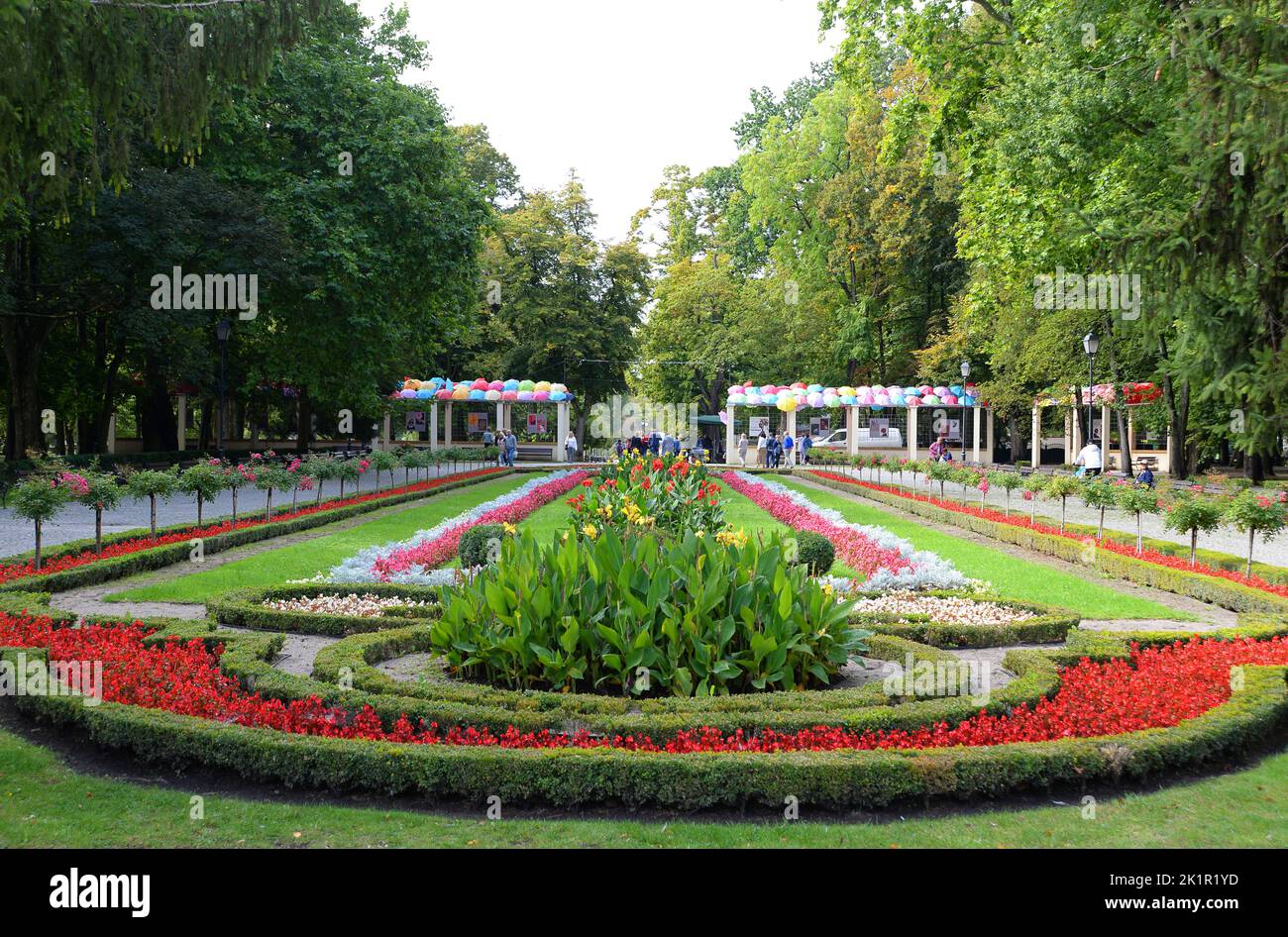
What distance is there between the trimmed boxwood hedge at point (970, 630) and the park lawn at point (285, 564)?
646 cm

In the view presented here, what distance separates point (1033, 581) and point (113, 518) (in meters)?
15.8

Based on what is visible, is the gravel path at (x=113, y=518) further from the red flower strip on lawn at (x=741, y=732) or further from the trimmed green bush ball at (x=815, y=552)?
the trimmed green bush ball at (x=815, y=552)

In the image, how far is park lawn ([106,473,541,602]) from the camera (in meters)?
10.0

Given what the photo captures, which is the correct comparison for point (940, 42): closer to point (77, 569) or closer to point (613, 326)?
point (77, 569)

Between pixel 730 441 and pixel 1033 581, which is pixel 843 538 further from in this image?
pixel 730 441

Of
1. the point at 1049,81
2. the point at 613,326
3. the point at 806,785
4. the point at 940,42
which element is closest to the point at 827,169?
the point at 613,326

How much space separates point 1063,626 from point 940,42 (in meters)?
18.1

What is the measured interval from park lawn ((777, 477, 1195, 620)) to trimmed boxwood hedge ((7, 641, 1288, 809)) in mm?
4807

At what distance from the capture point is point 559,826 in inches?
168

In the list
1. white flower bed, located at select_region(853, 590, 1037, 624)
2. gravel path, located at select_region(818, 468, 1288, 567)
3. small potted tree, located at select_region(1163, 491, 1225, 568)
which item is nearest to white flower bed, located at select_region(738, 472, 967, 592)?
white flower bed, located at select_region(853, 590, 1037, 624)

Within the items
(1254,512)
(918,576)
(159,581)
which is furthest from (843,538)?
(159,581)

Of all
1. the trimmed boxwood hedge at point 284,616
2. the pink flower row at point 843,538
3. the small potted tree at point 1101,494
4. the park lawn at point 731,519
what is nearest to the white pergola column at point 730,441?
the park lawn at point 731,519

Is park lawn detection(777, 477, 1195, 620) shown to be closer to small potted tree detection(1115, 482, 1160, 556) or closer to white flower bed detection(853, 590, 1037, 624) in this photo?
white flower bed detection(853, 590, 1037, 624)

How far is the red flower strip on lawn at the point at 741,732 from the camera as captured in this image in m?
5.06
